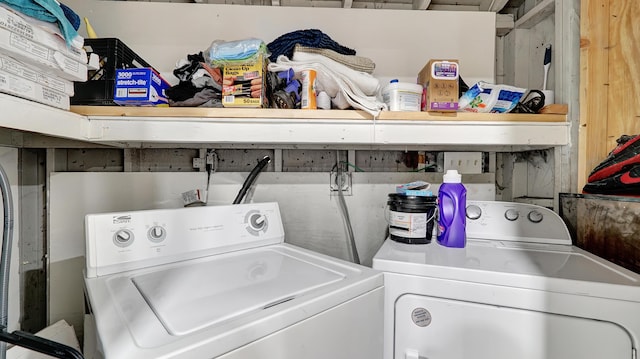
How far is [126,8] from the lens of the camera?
1.48 m

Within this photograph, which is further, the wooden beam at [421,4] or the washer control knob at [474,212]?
the wooden beam at [421,4]

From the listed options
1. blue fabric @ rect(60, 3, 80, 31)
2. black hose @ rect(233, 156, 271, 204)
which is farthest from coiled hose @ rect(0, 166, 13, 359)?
black hose @ rect(233, 156, 271, 204)

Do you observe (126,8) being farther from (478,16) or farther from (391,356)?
(391,356)

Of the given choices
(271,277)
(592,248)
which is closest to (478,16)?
(592,248)

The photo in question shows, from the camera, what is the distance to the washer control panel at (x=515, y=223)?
1128 mm

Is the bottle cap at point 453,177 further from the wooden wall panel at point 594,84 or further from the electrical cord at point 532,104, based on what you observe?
the wooden wall panel at point 594,84

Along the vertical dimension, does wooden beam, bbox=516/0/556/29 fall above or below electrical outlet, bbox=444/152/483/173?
above

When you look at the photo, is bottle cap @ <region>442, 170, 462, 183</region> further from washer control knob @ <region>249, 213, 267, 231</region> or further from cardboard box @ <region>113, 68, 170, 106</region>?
cardboard box @ <region>113, 68, 170, 106</region>

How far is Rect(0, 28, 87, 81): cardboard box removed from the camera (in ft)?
2.37

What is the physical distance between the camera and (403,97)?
117cm

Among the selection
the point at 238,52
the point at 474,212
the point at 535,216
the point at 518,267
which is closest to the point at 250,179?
the point at 238,52

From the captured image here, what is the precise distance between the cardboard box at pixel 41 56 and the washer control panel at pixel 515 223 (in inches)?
61.7

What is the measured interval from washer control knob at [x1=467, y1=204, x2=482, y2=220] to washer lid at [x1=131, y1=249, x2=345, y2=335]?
2.33 feet

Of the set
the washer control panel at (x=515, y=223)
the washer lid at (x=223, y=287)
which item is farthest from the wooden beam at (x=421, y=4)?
the washer lid at (x=223, y=287)
